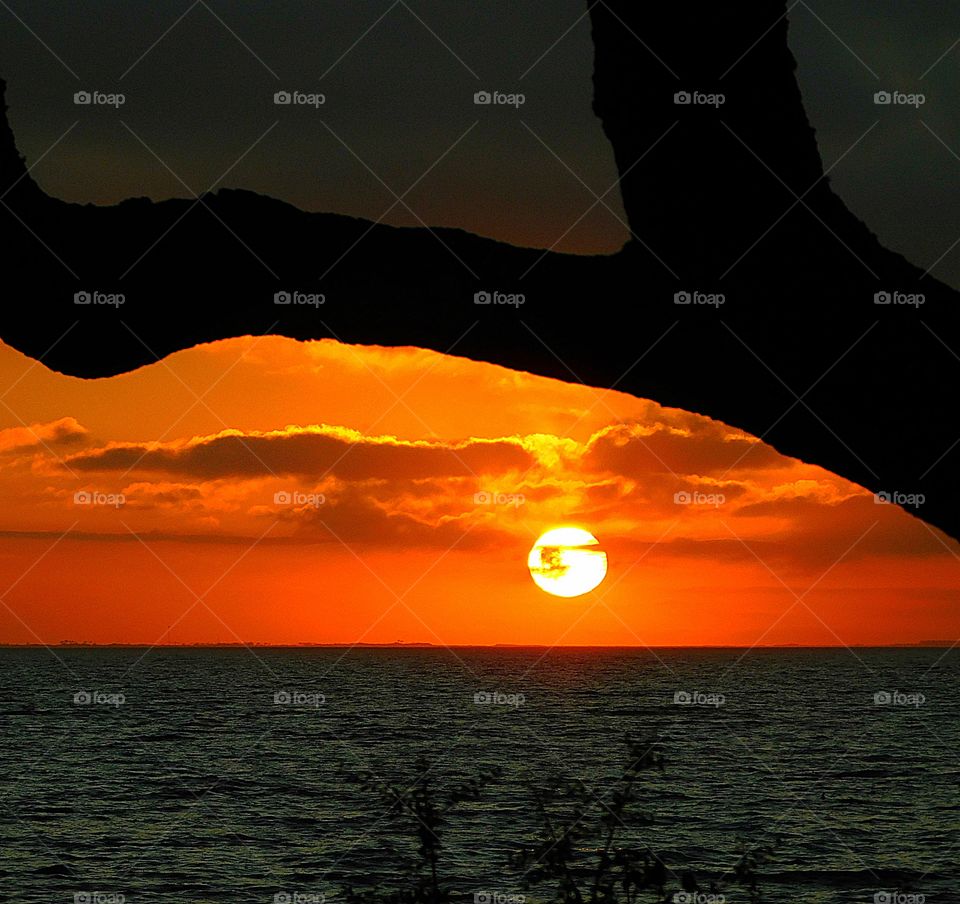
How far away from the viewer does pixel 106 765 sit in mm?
71750

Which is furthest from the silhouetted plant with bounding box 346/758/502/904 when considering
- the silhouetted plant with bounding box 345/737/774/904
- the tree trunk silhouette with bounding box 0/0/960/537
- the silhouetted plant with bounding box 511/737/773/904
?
the tree trunk silhouette with bounding box 0/0/960/537

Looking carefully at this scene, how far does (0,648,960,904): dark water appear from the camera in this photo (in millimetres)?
40562

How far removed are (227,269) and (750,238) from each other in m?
1.86

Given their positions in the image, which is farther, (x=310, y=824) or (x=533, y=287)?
(x=310, y=824)

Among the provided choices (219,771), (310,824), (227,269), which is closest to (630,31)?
(227,269)

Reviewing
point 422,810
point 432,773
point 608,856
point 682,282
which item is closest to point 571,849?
point 608,856

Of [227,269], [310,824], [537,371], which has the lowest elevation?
[537,371]

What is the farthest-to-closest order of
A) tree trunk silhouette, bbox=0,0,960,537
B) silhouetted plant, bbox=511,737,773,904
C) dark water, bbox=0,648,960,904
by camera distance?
1. dark water, bbox=0,648,960,904
2. silhouetted plant, bbox=511,737,773,904
3. tree trunk silhouette, bbox=0,0,960,537

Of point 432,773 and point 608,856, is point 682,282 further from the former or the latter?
point 432,773

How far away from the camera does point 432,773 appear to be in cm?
6022

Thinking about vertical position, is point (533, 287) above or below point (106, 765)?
below

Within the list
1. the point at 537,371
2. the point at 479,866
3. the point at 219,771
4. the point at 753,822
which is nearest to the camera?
the point at 537,371

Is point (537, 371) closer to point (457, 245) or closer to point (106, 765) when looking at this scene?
point (457, 245)

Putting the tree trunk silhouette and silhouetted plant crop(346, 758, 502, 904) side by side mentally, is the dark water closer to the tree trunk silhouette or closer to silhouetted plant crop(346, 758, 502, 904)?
silhouetted plant crop(346, 758, 502, 904)
